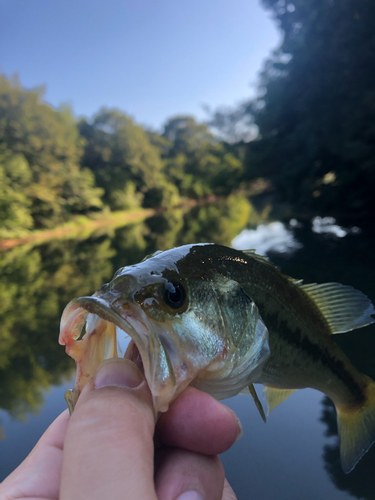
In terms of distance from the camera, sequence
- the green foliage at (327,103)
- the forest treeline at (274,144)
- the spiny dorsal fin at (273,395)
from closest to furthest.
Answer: the spiny dorsal fin at (273,395)
the green foliage at (327,103)
the forest treeline at (274,144)

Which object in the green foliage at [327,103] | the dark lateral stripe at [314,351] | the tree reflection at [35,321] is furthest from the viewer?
the green foliage at [327,103]

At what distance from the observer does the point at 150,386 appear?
2.33ft

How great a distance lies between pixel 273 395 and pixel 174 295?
949 mm

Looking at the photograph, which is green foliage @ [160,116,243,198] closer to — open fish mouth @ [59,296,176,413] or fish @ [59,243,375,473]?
fish @ [59,243,375,473]

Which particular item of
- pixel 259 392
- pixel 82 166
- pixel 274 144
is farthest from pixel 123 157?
pixel 259 392

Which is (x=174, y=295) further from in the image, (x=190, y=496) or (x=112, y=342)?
(x=190, y=496)

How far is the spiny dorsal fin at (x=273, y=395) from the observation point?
140 centimetres

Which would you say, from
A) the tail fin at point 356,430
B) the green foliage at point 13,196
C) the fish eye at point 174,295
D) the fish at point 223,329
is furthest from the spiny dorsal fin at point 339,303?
the green foliage at point 13,196

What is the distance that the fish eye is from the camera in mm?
848

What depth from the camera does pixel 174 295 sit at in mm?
861

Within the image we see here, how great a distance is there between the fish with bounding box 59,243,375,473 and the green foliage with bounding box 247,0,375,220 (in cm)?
777

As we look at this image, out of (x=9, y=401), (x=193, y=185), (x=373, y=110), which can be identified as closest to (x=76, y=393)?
(x=9, y=401)

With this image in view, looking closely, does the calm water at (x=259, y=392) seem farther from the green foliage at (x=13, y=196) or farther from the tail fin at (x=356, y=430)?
the green foliage at (x=13, y=196)

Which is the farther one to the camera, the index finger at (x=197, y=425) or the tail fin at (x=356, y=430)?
the tail fin at (x=356, y=430)
